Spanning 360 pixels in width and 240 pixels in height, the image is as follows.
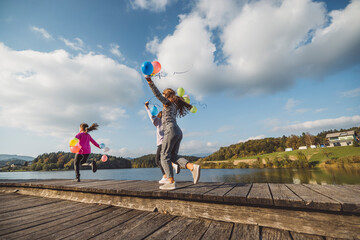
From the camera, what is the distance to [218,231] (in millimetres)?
1874

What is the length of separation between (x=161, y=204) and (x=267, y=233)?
1556mm

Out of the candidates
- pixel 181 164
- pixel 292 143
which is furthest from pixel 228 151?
pixel 181 164

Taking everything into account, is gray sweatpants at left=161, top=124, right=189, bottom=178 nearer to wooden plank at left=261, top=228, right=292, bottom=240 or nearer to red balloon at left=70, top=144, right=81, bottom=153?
wooden plank at left=261, top=228, right=292, bottom=240

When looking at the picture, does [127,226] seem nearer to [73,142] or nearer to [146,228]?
[146,228]

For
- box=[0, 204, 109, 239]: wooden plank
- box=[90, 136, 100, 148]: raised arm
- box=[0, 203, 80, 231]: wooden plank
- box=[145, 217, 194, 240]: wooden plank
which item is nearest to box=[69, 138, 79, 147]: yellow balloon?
→ box=[90, 136, 100, 148]: raised arm

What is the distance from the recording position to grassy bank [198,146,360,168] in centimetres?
5880

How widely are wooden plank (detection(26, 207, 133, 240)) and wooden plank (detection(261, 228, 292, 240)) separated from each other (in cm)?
189

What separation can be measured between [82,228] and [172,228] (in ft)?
3.94

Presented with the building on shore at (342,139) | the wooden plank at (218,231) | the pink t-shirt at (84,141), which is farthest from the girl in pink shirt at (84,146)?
the building on shore at (342,139)

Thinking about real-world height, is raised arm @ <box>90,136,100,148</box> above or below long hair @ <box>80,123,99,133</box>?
below

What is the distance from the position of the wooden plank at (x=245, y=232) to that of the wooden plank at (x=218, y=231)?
0.06 m

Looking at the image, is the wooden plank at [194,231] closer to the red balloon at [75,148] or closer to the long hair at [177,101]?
the long hair at [177,101]

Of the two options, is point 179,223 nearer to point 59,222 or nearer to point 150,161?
point 59,222

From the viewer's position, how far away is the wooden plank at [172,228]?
1.81 meters
